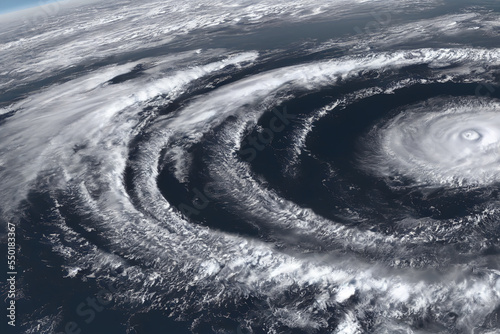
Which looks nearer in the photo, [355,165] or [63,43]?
[355,165]

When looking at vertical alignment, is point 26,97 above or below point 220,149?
above

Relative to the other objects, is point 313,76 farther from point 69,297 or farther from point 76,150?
point 69,297

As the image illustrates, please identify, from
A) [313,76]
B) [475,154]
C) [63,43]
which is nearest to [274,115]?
[313,76]

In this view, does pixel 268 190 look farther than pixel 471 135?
No

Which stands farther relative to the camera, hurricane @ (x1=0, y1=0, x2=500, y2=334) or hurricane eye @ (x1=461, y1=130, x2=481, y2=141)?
hurricane eye @ (x1=461, y1=130, x2=481, y2=141)

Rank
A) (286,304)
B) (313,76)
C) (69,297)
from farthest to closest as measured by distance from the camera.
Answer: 1. (313,76)
2. (69,297)
3. (286,304)

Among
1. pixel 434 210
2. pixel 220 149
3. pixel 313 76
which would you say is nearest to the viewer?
pixel 434 210

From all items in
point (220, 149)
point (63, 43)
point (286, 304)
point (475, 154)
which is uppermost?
point (63, 43)

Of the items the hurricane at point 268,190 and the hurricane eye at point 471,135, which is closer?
the hurricane at point 268,190
